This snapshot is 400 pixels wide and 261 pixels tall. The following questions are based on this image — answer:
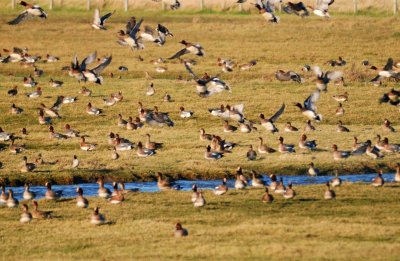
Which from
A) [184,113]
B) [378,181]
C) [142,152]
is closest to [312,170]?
[378,181]

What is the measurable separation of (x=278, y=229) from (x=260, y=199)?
3897mm

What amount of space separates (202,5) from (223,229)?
59118 millimetres

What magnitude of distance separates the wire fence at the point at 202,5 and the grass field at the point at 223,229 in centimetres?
4622

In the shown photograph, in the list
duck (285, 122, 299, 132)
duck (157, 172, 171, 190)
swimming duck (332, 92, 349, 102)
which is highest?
duck (157, 172, 171, 190)

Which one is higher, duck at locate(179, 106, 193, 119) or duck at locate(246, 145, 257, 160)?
duck at locate(246, 145, 257, 160)

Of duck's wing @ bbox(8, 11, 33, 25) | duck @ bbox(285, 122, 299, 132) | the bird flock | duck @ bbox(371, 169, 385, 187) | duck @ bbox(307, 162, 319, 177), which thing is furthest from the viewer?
duck @ bbox(285, 122, 299, 132)

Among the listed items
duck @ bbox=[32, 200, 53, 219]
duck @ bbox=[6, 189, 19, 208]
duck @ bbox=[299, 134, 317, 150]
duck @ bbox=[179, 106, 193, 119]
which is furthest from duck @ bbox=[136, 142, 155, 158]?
duck @ bbox=[32, 200, 53, 219]

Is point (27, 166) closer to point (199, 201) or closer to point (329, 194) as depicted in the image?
point (199, 201)

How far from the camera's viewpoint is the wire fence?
7531cm

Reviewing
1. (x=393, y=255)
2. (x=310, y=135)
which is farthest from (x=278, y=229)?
(x=310, y=135)

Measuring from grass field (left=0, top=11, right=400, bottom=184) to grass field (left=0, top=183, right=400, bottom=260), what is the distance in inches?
163

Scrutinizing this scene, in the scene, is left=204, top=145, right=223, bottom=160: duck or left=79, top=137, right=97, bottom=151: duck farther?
left=79, top=137, right=97, bottom=151: duck

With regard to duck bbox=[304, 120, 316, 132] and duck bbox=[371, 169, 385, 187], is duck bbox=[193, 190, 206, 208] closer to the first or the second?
duck bbox=[371, 169, 385, 187]

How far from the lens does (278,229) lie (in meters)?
22.2
